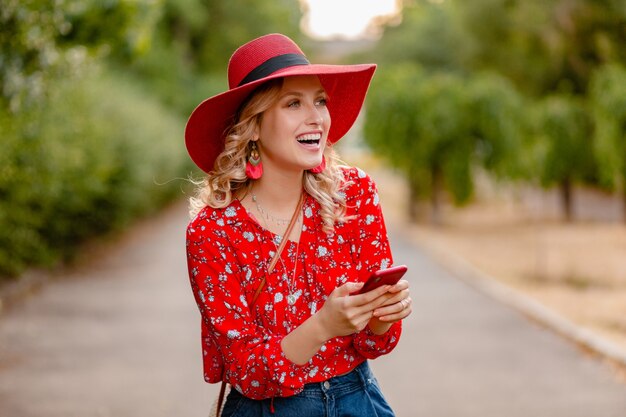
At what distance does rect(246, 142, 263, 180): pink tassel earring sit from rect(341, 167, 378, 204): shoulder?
219 mm

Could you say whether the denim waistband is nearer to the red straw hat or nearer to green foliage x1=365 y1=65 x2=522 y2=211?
the red straw hat

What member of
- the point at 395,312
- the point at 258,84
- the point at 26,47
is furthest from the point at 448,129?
the point at 395,312

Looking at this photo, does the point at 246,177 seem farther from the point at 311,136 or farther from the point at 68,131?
the point at 68,131

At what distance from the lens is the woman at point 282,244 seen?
228cm

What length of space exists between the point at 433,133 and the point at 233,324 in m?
19.9

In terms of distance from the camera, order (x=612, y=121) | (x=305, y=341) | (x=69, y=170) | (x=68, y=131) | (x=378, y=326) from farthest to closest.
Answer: (x=612, y=121), (x=69, y=170), (x=68, y=131), (x=378, y=326), (x=305, y=341)

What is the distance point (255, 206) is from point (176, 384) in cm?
487

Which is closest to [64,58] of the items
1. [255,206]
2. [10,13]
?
[10,13]

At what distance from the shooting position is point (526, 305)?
10.5 meters

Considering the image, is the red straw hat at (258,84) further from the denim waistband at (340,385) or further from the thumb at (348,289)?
the denim waistband at (340,385)

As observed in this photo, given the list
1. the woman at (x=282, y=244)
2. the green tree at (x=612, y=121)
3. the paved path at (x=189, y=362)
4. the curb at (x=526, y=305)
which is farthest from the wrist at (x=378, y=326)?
the green tree at (x=612, y=121)

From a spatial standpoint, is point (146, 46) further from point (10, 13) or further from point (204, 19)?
point (204, 19)

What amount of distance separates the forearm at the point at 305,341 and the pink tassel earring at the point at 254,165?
1.40 feet

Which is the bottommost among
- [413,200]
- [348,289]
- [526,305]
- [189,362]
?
[348,289]
